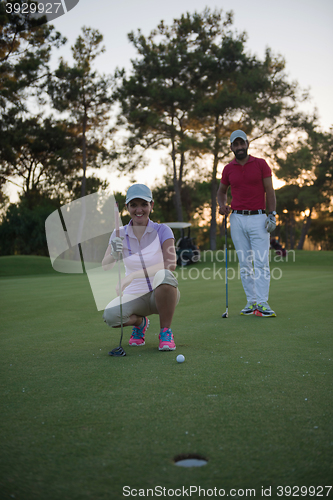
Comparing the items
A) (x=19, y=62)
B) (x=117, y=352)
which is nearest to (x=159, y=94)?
(x=19, y=62)

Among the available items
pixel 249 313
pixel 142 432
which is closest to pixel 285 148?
pixel 249 313

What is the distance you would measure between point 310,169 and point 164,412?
28682mm

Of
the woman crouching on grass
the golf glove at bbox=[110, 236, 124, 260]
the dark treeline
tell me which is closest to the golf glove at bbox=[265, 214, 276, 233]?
the woman crouching on grass

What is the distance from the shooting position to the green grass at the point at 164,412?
4.48 ft

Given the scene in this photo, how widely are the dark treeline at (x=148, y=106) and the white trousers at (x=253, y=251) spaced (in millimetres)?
18475

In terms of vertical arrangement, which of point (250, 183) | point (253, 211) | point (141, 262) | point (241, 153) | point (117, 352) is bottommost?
point (117, 352)

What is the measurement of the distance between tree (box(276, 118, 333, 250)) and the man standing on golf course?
21.3 metres

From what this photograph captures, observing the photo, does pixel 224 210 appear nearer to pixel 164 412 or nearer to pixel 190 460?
pixel 164 412

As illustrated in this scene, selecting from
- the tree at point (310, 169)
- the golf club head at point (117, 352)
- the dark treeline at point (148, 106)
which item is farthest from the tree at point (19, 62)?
the golf club head at point (117, 352)

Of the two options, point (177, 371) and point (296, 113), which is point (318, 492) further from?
point (296, 113)

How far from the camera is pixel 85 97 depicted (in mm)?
25922

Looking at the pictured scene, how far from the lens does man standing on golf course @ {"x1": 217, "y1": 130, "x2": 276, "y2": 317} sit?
4.98 metres

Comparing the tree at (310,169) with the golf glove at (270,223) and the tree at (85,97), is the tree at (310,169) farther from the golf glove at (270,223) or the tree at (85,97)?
the golf glove at (270,223)

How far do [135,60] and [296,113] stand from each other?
9714 mm
